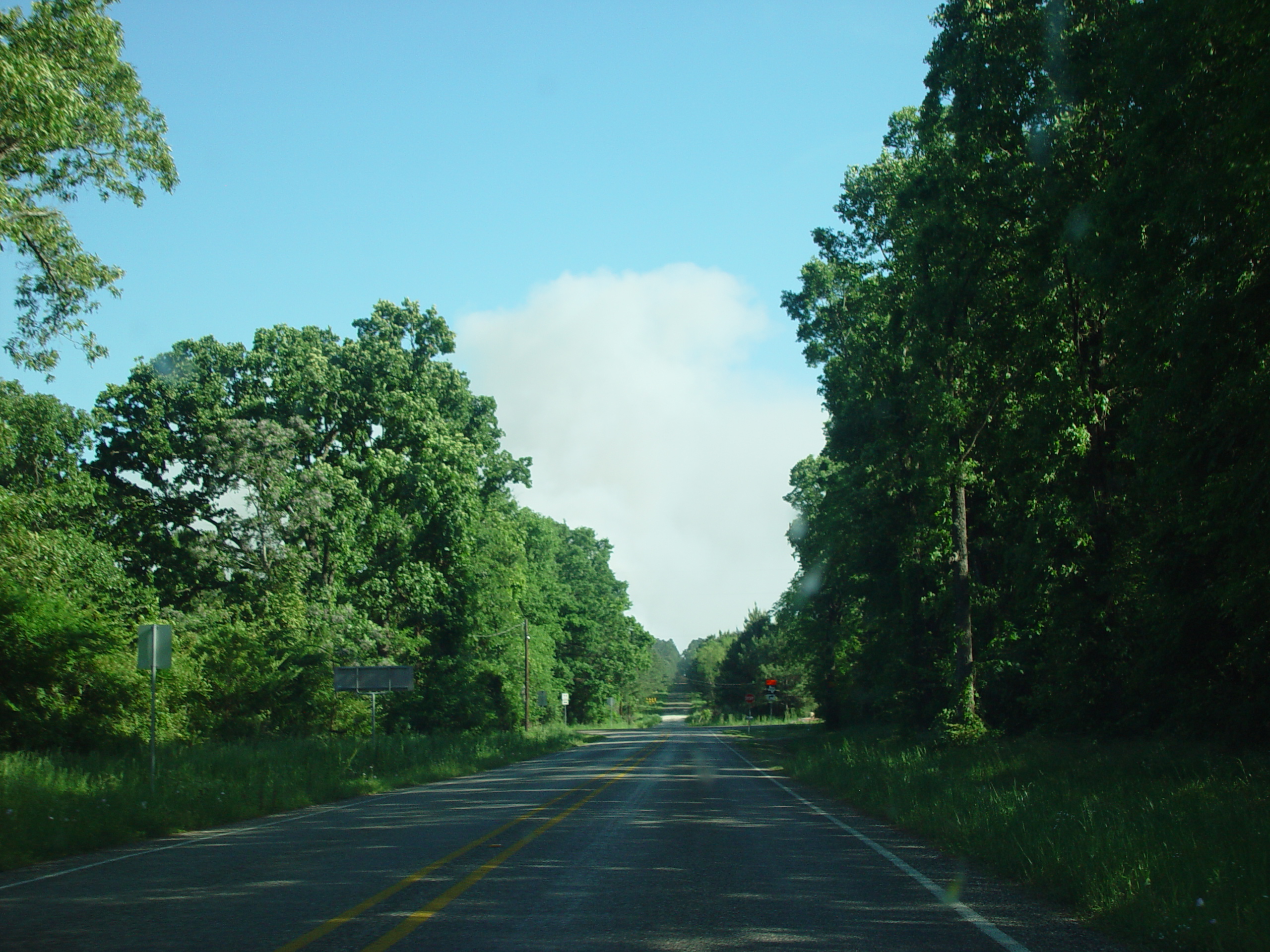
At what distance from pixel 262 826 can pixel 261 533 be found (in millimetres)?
24702

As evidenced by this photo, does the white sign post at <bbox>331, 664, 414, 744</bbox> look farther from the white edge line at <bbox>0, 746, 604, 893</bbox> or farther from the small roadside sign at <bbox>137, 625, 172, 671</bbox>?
the small roadside sign at <bbox>137, 625, 172, 671</bbox>

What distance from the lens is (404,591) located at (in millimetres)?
41156

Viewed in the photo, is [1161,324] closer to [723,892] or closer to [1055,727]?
[723,892]

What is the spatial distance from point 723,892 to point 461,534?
33699 mm

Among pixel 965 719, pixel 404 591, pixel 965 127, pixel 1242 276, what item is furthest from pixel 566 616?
pixel 1242 276

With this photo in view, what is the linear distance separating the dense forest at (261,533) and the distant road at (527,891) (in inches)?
422

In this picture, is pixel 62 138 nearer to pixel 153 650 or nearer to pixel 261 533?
pixel 153 650

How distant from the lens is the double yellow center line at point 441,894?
21.5 feet

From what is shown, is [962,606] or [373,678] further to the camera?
[373,678]

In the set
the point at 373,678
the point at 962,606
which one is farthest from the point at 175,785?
the point at 962,606

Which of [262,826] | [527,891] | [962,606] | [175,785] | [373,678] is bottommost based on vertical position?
[262,826]

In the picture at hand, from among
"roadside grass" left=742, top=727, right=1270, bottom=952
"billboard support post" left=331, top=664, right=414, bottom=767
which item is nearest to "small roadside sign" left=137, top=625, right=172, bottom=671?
"billboard support post" left=331, top=664, right=414, bottom=767

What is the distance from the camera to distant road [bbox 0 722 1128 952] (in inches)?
261

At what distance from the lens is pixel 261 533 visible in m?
37.3
